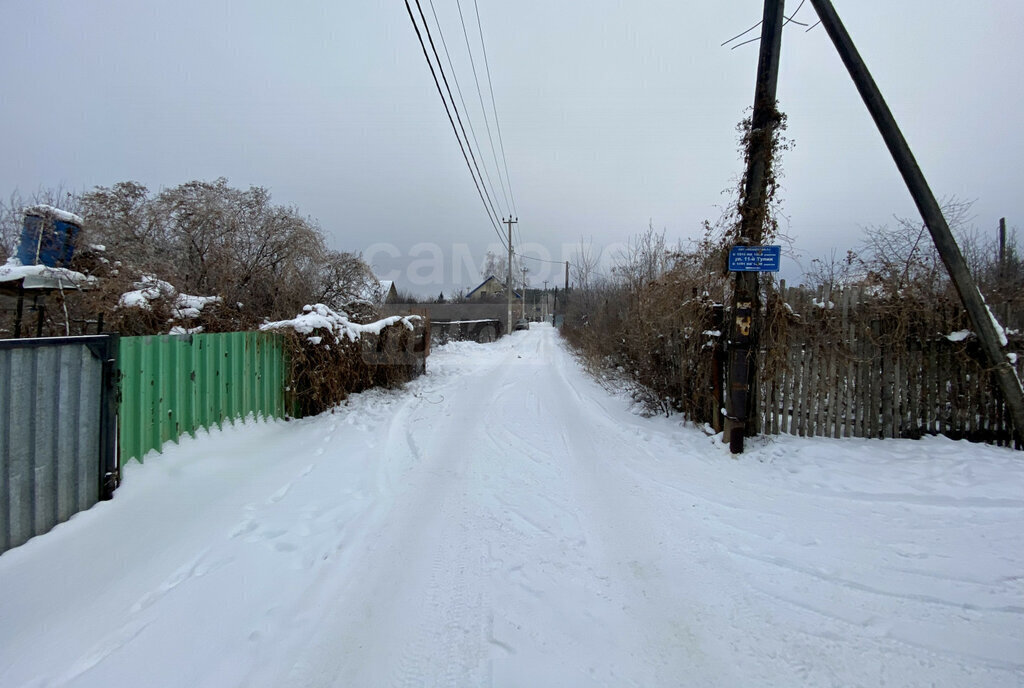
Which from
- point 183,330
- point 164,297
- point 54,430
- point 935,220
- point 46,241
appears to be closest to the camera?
point 54,430

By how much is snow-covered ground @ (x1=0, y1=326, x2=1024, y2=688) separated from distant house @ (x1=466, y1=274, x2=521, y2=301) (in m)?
59.3

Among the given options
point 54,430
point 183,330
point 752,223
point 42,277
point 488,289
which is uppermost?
point 488,289

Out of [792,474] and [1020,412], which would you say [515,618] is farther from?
[1020,412]

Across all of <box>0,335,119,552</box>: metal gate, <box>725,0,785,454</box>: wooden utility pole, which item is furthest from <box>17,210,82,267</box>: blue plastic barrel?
<box>725,0,785,454</box>: wooden utility pole

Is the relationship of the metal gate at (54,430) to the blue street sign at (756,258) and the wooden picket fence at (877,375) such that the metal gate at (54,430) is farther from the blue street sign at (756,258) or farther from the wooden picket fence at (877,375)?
the wooden picket fence at (877,375)

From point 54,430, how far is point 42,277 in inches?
175

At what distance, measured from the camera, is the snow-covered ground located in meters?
1.99

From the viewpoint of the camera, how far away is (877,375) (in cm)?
513

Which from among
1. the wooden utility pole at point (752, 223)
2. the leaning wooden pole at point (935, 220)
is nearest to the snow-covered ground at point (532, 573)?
the wooden utility pole at point (752, 223)

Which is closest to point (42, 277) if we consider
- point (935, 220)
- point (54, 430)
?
point (54, 430)

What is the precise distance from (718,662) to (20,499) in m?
4.17

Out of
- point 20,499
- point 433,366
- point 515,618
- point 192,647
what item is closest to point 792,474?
point 515,618

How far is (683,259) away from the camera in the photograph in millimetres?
5719

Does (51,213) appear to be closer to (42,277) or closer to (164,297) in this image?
(42,277)
